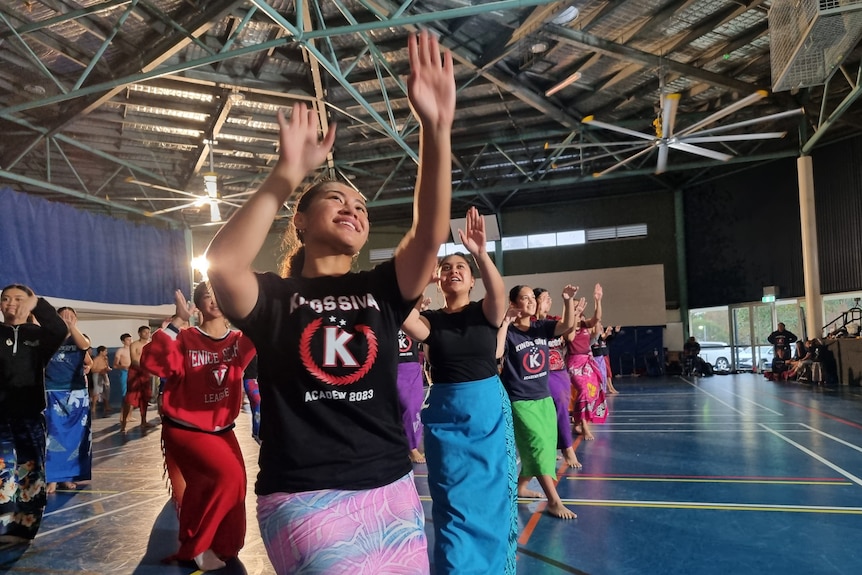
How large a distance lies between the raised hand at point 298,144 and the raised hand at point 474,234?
3.58ft

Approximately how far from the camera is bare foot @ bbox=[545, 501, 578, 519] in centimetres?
421

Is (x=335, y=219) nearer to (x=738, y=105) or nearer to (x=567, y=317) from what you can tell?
(x=567, y=317)

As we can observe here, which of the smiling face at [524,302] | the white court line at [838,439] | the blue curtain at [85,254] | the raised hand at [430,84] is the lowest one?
the white court line at [838,439]

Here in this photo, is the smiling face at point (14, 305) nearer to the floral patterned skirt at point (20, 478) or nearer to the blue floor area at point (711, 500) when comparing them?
the floral patterned skirt at point (20, 478)

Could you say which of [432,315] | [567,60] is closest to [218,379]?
[432,315]

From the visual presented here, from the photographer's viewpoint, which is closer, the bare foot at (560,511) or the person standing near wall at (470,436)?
the person standing near wall at (470,436)

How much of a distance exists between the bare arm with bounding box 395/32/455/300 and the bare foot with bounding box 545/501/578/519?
3443mm

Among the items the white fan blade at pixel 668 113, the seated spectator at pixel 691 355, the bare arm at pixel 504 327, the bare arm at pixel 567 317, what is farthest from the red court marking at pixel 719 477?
the seated spectator at pixel 691 355

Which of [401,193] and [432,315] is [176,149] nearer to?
[401,193]

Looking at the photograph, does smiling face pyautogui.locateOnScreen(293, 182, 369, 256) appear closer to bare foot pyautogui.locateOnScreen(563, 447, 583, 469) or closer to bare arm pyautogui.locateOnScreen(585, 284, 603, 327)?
bare arm pyautogui.locateOnScreen(585, 284, 603, 327)

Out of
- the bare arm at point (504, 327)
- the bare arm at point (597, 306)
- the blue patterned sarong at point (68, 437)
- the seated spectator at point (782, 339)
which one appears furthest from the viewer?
the seated spectator at point (782, 339)

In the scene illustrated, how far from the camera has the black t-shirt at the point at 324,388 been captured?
4.28ft

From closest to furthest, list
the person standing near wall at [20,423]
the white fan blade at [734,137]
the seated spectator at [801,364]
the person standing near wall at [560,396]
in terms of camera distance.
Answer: the person standing near wall at [20,423]
the person standing near wall at [560,396]
the white fan blade at [734,137]
the seated spectator at [801,364]

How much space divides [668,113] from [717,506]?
6.53 meters
